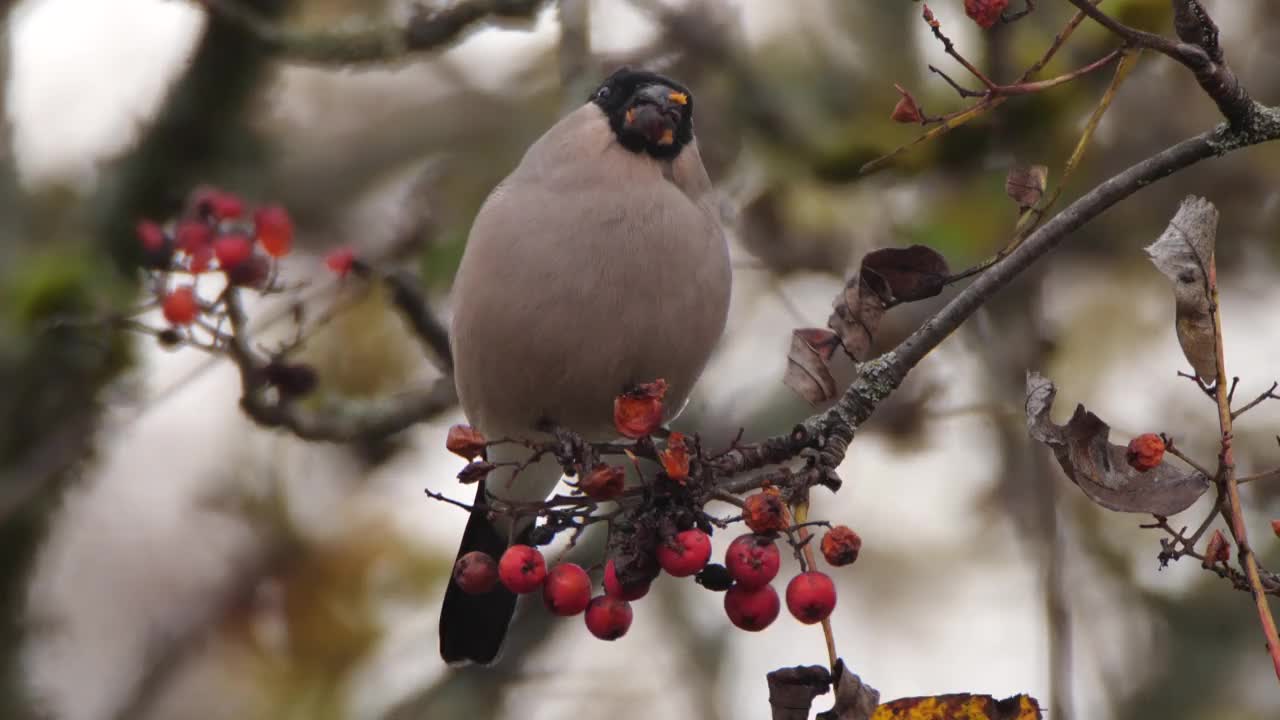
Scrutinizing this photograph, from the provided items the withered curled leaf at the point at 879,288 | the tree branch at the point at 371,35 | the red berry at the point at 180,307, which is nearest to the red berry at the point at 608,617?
the withered curled leaf at the point at 879,288

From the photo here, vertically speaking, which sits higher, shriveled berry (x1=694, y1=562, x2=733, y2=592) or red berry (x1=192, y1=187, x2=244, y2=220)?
shriveled berry (x1=694, y1=562, x2=733, y2=592)

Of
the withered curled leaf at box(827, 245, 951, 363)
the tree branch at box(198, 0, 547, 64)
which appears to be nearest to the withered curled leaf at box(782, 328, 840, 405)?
the withered curled leaf at box(827, 245, 951, 363)

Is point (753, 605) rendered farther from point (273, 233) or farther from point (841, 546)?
point (273, 233)

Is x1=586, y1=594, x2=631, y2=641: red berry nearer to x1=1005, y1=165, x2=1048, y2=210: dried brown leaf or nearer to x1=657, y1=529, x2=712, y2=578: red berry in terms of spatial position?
x1=657, y1=529, x2=712, y2=578: red berry

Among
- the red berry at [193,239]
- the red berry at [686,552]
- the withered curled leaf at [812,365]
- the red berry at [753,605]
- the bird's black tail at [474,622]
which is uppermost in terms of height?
the withered curled leaf at [812,365]

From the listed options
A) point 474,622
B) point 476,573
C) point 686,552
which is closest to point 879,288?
point 686,552

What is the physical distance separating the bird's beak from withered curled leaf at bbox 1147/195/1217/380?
181cm

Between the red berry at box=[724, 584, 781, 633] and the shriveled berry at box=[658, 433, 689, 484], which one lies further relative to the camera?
the red berry at box=[724, 584, 781, 633]

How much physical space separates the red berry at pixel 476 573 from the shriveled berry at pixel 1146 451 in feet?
3.82

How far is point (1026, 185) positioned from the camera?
7.90ft

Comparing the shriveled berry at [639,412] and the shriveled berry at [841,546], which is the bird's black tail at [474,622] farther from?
the shriveled berry at [841,546]

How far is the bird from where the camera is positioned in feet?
11.9

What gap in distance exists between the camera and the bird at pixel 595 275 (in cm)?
362

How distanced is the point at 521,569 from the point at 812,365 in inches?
26.6
